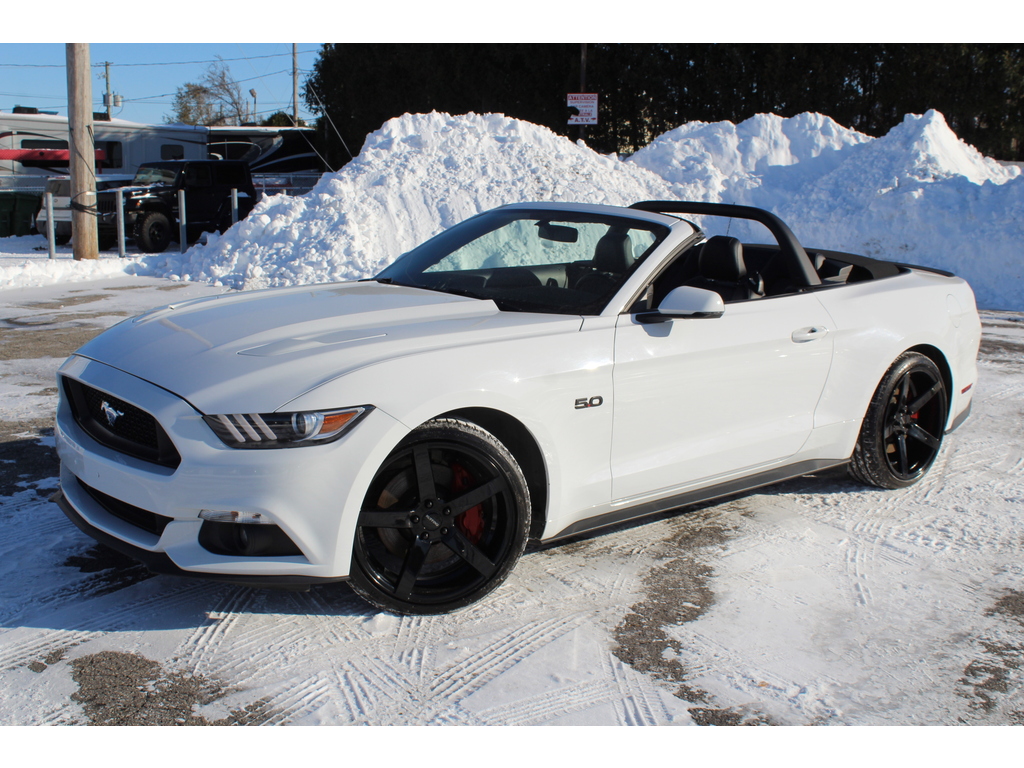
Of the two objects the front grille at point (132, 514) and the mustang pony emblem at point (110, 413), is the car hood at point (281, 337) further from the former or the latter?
the front grille at point (132, 514)

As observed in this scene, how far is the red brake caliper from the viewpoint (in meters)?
3.34

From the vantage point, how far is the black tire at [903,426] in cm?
471

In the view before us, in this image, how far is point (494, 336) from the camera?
3.43 m

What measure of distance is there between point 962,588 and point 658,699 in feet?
5.36

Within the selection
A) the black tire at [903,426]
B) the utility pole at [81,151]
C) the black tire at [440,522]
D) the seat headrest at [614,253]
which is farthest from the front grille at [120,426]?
the utility pole at [81,151]

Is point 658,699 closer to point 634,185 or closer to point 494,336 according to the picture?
point 494,336

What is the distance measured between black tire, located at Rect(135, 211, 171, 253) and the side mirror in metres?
16.5

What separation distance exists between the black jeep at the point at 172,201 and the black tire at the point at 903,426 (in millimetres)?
16211

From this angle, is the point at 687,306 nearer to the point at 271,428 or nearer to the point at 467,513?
the point at 467,513

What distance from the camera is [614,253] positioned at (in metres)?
4.18

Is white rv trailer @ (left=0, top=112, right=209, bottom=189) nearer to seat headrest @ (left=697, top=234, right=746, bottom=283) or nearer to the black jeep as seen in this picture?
the black jeep

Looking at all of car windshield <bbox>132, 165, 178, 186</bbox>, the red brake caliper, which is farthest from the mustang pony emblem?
car windshield <bbox>132, 165, 178, 186</bbox>

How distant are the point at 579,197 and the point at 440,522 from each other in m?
12.0

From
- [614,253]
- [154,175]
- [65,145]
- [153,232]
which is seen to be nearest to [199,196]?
[154,175]
